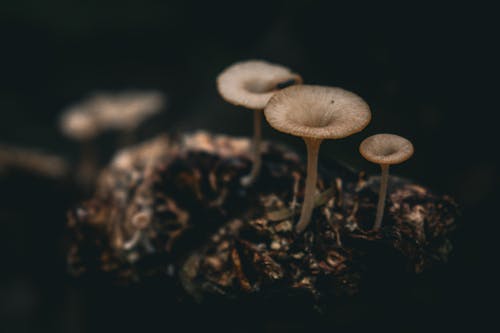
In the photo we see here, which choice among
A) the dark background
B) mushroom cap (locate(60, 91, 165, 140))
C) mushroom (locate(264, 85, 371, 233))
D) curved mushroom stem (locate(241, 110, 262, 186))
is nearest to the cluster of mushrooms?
mushroom (locate(264, 85, 371, 233))

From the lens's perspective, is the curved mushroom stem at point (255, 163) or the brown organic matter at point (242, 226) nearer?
the brown organic matter at point (242, 226)

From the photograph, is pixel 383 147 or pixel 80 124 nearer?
pixel 383 147

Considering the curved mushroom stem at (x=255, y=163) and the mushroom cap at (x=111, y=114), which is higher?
the curved mushroom stem at (x=255, y=163)

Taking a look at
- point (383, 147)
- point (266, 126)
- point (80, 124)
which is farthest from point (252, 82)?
point (80, 124)

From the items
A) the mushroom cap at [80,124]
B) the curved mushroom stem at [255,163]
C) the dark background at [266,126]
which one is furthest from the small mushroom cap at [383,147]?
the mushroom cap at [80,124]

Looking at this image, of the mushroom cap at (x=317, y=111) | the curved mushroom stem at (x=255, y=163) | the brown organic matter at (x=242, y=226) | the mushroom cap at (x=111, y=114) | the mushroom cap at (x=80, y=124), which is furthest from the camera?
the mushroom cap at (x=80, y=124)

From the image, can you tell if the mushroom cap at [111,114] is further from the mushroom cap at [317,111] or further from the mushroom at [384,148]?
the mushroom at [384,148]

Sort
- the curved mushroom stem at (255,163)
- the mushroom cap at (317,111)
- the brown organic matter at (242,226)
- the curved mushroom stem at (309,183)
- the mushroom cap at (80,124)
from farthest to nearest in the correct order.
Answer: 1. the mushroom cap at (80,124)
2. the curved mushroom stem at (255,163)
3. the brown organic matter at (242,226)
4. the curved mushroom stem at (309,183)
5. the mushroom cap at (317,111)

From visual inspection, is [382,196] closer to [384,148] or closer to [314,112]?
[384,148]
